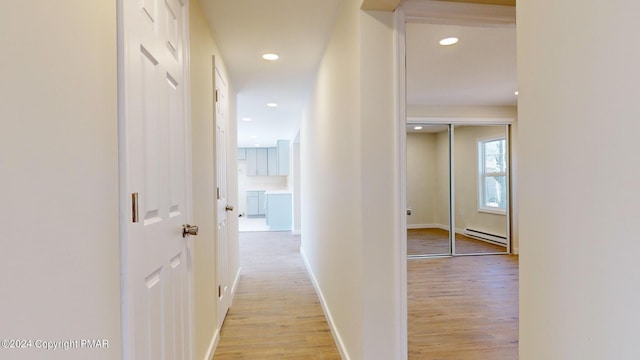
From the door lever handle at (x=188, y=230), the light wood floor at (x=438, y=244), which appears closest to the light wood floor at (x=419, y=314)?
the light wood floor at (x=438, y=244)

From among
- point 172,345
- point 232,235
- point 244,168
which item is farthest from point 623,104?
point 244,168

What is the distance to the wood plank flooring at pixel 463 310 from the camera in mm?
2428

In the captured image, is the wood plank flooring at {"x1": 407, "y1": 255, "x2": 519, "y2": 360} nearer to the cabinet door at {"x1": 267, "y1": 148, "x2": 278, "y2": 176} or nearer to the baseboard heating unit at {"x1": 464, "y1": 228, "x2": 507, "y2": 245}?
the baseboard heating unit at {"x1": 464, "y1": 228, "x2": 507, "y2": 245}

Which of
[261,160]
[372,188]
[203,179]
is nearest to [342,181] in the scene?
[372,188]

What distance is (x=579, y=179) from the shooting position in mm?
587

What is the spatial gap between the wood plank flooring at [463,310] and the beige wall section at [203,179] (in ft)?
4.63

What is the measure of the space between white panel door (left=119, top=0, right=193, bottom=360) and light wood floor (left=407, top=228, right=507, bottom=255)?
14.2ft

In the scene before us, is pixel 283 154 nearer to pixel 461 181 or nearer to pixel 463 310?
pixel 461 181

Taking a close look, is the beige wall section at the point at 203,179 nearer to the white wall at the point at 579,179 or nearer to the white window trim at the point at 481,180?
the white wall at the point at 579,179

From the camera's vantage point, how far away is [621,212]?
1.68ft

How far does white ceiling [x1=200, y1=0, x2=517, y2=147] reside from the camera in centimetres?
227

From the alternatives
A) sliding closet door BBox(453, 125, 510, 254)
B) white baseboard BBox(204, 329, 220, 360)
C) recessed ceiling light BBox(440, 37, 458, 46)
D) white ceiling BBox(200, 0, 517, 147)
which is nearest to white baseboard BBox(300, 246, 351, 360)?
white baseboard BBox(204, 329, 220, 360)

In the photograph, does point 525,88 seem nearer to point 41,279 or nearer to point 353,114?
point 41,279

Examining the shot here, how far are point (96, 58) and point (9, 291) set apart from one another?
56 cm
